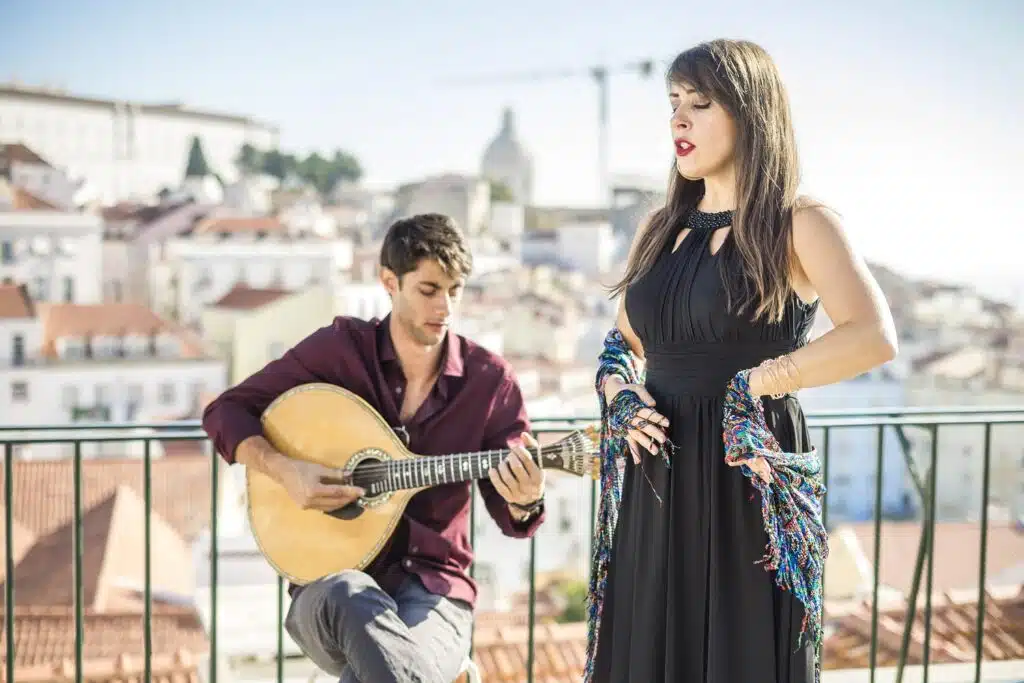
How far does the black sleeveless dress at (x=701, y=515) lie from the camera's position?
2.07 m

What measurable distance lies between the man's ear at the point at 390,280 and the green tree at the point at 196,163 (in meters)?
82.7

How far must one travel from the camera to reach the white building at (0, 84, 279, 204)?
7669cm

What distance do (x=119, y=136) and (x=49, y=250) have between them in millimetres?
24454

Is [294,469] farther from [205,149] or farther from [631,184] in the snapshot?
[205,149]

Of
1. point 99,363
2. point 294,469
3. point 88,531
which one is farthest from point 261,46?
point 294,469

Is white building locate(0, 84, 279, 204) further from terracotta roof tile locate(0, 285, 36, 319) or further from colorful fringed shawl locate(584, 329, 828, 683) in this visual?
colorful fringed shawl locate(584, 329, 828, 683)

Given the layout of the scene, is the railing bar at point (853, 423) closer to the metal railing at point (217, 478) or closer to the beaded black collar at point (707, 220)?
the metal railing at point (217, 478)

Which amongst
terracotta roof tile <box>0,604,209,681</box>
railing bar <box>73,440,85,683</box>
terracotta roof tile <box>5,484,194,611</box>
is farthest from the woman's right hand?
terracotta roof tile <box>5,484,194,611</box>

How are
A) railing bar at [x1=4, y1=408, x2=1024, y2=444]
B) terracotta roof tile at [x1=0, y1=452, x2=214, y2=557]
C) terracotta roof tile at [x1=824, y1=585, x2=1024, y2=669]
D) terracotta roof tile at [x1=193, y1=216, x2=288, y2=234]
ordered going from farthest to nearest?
terracotta roof tile at [x1=193, y1=216, x2=288, y2=234], terracotta roof tile at [x1=0, y1=452, x2=214, y2=557], terracotta roof tile at [x1=824, y1=585, x2=1024, y2=669], railing bar at [x1=4, y1=408, x2=1024, y2=444]

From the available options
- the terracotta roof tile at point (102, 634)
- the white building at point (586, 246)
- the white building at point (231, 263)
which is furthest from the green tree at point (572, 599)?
the white building at point (586, 246)

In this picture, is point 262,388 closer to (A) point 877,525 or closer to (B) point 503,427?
(B) point 503,427

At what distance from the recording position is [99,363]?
169 ft

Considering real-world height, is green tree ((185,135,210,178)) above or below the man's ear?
above

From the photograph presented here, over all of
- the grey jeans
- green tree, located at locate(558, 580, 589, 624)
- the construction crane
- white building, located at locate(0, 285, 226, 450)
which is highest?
the construction crane
